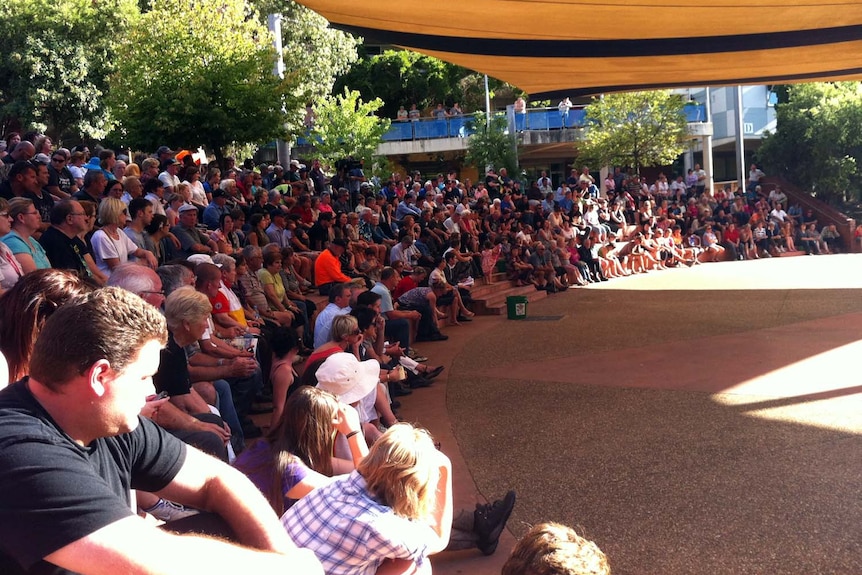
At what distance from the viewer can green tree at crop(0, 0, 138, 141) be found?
25.8 meters

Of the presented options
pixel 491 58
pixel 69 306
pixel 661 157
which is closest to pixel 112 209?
pixel 69 306

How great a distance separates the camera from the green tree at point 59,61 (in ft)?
84.5

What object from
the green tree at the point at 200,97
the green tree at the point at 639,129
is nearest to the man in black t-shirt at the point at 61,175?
the green tree at the point at 200,97

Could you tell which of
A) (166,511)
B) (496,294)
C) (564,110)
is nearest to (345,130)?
(564,110)

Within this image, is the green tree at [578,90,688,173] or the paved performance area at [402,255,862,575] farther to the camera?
the green tree at [578,90,688,173]

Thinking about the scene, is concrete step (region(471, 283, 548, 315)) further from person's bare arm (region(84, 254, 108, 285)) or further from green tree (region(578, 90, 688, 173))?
green tree (region(578, 90, 688, 173))

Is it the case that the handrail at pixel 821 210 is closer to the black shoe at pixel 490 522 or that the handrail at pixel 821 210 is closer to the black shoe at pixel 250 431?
the black shoe at pixel 250 431

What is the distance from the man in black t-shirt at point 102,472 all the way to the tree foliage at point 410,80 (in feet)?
127

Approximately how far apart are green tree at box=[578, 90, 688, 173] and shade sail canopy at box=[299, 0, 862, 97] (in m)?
15.1

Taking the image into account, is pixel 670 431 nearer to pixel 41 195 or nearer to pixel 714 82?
pixel 41 195

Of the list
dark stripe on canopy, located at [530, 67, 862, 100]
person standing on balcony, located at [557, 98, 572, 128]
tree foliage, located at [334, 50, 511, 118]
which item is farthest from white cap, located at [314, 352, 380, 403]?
tree foliage, located at [334, 50, 511, 118]

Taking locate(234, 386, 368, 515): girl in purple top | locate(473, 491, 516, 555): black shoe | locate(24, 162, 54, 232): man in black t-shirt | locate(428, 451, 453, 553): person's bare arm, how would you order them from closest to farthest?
locate(428, 451, 453, 553): person's bare arm < locate(234, 386, 368, 515): girl in purple top < locate(473, 491, 516, 555): black shoe < locate(24, 162, 54, 232): man in black t-shirt

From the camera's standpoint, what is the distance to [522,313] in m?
13.3

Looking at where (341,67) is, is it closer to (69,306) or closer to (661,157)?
(661,157)
